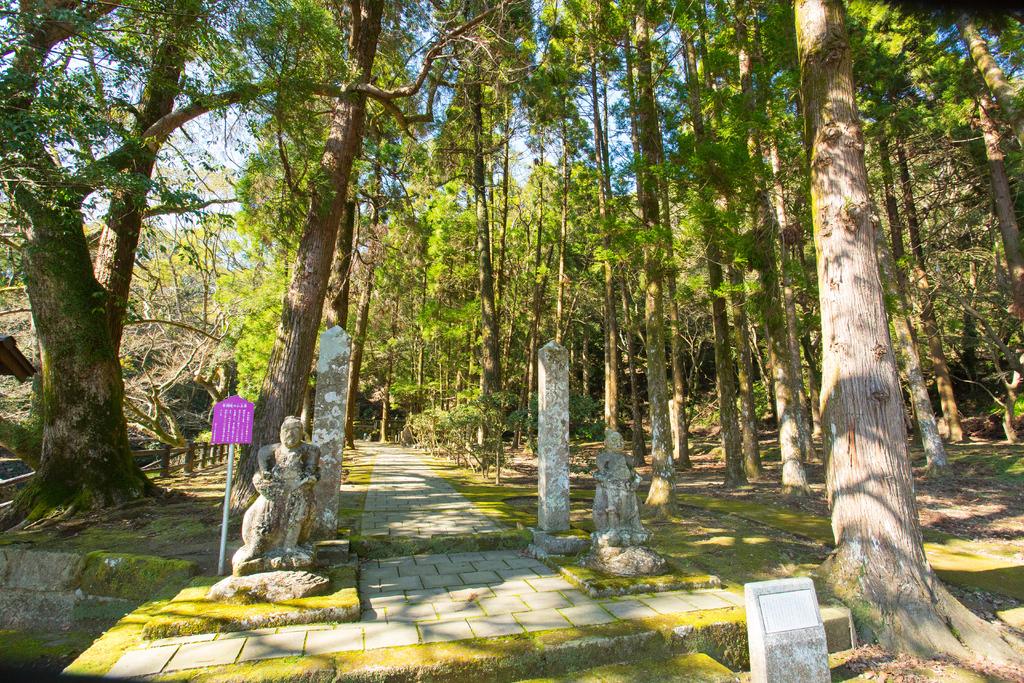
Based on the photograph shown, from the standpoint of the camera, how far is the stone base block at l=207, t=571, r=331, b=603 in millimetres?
3588

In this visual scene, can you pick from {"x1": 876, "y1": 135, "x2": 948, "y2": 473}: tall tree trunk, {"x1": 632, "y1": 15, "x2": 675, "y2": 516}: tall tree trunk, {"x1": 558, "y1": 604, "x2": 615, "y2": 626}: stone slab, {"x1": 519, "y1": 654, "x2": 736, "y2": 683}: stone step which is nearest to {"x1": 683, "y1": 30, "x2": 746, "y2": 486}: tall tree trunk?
{"x1": 632, "y1": 15, "x2": 675, "y2": 516}: tall tree trunk

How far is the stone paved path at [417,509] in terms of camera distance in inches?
246

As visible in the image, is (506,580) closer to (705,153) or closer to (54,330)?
(705,153)

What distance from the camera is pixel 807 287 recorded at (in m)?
9.55

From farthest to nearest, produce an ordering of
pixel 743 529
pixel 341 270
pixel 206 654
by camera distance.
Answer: pixel 341 270 < pixel 743 529 < pixel 206 654

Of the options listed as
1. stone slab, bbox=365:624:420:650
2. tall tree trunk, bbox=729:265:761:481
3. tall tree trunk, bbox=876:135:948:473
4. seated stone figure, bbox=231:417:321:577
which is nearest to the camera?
stone slab, bbox=365:624:420:650

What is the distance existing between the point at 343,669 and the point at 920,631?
3989 millimetres

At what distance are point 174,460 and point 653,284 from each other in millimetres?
12739

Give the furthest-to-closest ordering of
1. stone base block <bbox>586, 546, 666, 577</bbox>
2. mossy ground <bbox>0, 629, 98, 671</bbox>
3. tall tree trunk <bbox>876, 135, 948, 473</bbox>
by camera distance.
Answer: tall tree trunk <bbox>876, 135, 948, 473</bbox>, stone base block <bbox>586, 546, 666, 577</bbox>, mossy ground <bbox>0, 629, 98, 671</bbox>

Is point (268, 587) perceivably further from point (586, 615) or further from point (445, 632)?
point (586, 615)

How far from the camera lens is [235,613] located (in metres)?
3.37

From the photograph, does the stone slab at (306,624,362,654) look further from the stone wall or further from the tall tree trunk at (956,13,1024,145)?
the tall tree trunk at (956,13,1024,145)

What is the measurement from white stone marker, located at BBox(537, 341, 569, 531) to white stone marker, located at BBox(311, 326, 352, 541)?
2.23 meters

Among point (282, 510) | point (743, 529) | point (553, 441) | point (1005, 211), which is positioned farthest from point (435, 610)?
point (1005, 211)
